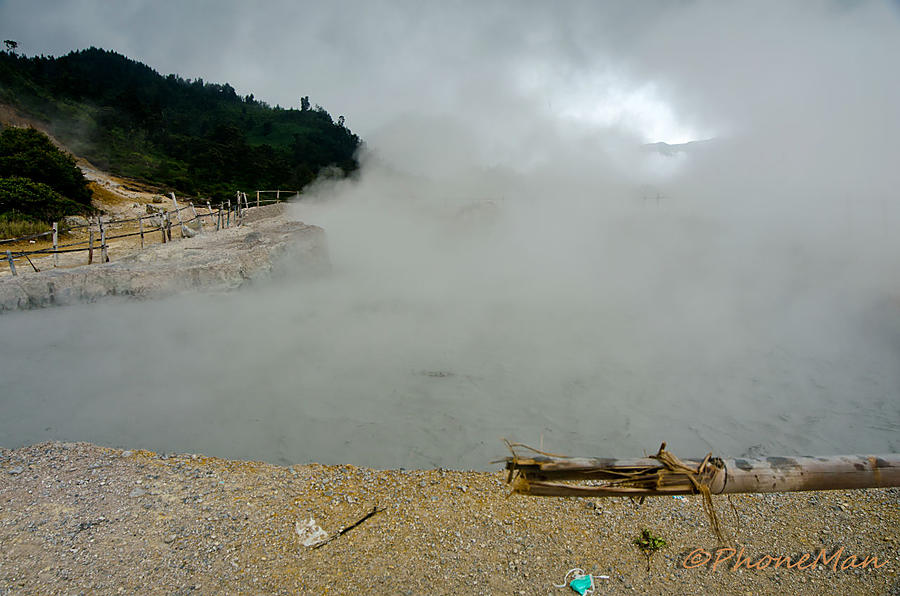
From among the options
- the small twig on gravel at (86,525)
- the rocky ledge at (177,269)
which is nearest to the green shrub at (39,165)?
the rocky ledge at (177,269)

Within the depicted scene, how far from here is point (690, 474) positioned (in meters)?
1.57

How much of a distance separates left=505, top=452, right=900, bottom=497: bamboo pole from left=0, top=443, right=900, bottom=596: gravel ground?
1056 mm

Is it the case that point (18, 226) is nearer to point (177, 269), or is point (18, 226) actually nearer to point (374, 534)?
point (177, 269)

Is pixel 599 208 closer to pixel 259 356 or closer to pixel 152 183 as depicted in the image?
pixel 259 356

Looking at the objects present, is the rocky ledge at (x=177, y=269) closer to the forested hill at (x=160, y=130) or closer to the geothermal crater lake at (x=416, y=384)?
the geothermal crater lake at (x=416, y=384)

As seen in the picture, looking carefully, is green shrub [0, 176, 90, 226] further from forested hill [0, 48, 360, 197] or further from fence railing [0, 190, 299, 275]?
forested hill [0, 48, 360, 197]

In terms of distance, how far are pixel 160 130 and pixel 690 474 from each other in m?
44.4

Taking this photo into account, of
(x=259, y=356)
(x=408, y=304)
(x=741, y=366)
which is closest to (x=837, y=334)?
(x=741, y=366)

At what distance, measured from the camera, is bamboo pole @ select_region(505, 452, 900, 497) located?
1.52 m

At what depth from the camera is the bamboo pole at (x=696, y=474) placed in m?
1.52

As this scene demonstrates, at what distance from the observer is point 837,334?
766cm

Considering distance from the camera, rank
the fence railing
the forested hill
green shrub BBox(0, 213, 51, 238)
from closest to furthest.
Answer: the fence railing
green shrub BBox(0, 213, 51, 238)
the forested hill

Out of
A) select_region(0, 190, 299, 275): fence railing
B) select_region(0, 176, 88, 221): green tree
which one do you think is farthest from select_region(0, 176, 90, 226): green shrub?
select_region(0, 190, 299, 275): fence railing

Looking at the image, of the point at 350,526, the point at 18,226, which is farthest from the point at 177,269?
the point at 18,226
